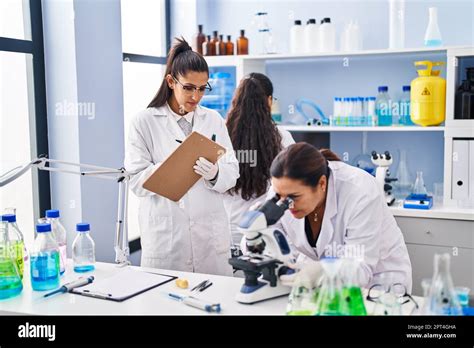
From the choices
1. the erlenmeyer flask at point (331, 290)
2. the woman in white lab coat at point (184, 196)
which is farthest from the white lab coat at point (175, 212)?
the erlenmeyer flask at point (331, 290)

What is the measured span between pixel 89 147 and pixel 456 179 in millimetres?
2089

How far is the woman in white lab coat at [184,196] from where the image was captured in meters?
2.41

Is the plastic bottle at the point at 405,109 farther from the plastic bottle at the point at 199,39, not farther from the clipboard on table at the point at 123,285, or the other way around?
the clipboard on table at the point at 123,285

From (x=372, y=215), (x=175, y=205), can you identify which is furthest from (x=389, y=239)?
(x=175, y=205)

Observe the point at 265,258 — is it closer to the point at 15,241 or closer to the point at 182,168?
the point at 182,168

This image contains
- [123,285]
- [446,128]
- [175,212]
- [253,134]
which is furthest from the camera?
[446,128]

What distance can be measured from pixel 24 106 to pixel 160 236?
43.1 inches

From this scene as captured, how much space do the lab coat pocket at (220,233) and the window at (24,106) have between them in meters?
1.03

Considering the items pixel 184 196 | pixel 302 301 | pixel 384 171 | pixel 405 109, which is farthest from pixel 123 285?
pixel 405 109

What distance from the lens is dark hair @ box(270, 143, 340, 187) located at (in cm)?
179

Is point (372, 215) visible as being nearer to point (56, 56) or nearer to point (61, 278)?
point (61, 278)

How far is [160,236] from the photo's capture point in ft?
7.93

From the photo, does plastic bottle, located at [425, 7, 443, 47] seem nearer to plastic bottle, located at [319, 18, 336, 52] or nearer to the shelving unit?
the shelving unit

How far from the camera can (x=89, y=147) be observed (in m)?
3.01
